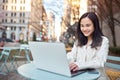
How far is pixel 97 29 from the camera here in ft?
8.59

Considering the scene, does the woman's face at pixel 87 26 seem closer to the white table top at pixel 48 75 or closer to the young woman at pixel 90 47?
the young woman at pixel 90 47

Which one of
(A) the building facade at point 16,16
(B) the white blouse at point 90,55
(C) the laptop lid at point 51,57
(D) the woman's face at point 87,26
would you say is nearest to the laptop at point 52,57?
(C) the laptop lid at point 51,57

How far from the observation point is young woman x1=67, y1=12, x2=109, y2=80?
242 cm

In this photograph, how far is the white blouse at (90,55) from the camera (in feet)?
7.91

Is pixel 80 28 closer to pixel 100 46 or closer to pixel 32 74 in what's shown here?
pixel 100 46

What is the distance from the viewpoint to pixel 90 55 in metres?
2.59

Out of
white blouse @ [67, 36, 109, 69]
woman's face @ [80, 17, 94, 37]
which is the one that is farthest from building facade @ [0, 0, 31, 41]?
woman's face @ [80, 17, 94, 37]

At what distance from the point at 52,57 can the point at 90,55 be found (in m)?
0.48

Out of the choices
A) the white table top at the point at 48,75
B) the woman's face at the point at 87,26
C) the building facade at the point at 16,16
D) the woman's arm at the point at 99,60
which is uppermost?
the building facade at the point at 16,16

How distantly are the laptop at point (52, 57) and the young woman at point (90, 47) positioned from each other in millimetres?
135

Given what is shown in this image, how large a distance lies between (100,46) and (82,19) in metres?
0.30

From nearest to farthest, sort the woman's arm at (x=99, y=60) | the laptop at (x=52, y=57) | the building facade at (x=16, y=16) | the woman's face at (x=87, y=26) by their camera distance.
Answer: the laptop at (x=52, y=57)
the woman's arm at (x=99, y=60)
the woman's face at (x=87, y=26)
the building facade at (x=16, y=16)

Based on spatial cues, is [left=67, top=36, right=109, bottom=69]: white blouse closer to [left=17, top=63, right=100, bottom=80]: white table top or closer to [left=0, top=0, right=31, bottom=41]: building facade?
[left=17, top=63, right=100, bottom=80]: white table top

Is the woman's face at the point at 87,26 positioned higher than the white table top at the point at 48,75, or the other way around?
the woman's face at the point at 87,26
